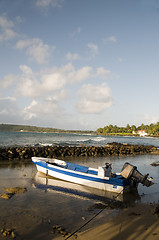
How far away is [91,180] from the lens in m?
11.6

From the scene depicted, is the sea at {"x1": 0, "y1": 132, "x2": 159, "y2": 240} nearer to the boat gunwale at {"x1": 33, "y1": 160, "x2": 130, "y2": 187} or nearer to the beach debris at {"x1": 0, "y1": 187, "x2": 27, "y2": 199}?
the beach debris at {"x1": 0, "y1": 187, "x2": 27, "y2": 199}

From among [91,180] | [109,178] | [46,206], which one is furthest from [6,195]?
[109,178]

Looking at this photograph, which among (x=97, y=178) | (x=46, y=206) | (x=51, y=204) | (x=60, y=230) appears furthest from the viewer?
(x=97, y=178)

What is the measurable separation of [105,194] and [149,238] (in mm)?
5035

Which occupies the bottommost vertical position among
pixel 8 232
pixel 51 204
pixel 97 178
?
pixel 51 204

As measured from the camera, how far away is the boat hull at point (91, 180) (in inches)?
426

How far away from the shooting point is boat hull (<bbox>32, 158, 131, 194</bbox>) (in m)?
10.8

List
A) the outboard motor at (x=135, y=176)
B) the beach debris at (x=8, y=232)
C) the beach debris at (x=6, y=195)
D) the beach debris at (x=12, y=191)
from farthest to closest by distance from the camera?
the outboard motor at (x=135, y=176)
the beach debris at (x=12, y=191)
the beach debris at (x=6, y=195)
the beach debris at (x=8, y=232)

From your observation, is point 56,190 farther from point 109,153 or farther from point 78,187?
point 109,153

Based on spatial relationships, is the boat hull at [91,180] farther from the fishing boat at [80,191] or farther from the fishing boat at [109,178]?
the fishing boat at [80,191]

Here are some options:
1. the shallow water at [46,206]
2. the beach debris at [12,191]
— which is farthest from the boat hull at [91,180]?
the beach debris at [12,191]

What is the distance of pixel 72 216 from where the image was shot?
7.52m

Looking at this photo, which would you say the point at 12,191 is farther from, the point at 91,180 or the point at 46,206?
the point at 91,180

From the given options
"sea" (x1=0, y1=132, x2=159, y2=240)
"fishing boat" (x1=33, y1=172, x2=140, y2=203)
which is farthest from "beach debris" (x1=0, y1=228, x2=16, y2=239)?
"fishing boat" (x1=33, y1=172, x2=140, y2=203)
